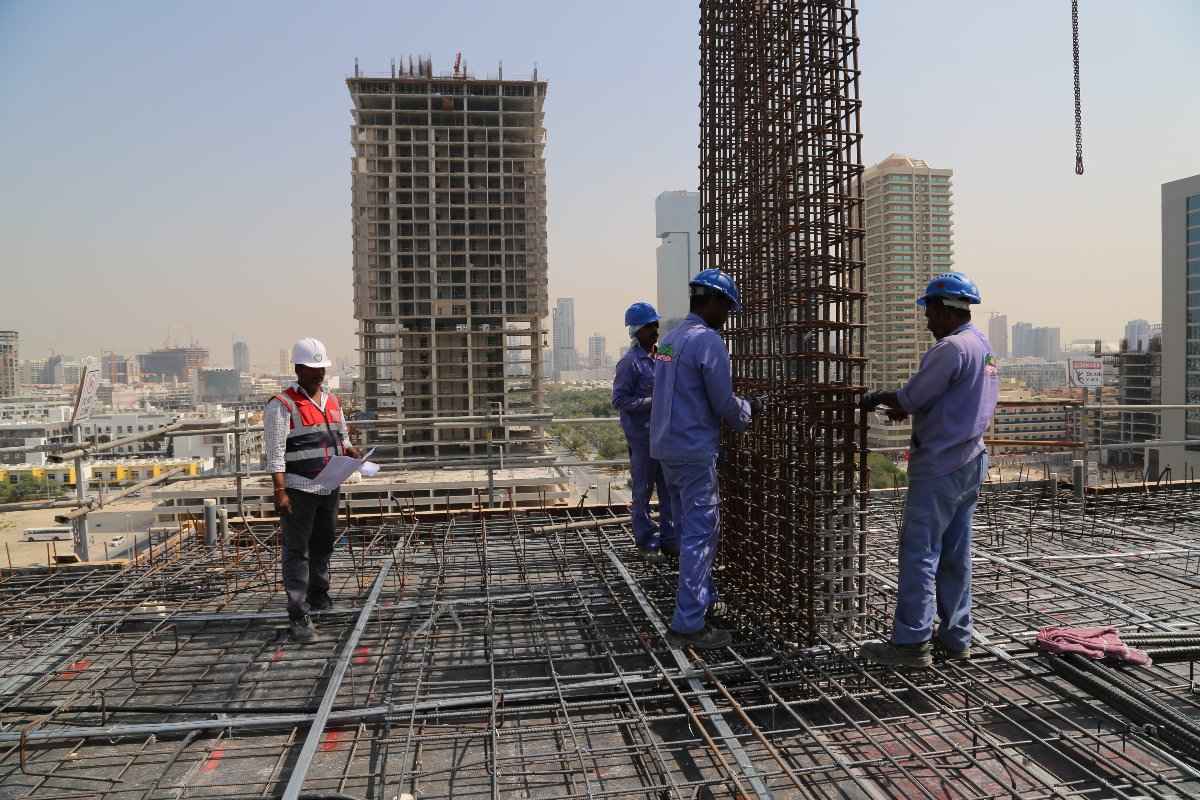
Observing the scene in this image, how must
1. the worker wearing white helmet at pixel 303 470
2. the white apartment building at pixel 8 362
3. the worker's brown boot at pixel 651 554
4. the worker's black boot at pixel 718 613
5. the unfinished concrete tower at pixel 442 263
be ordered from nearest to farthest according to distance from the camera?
the worker's black boot at pixel 718 613, the worker wearing white helmet at pixel 303 470, the worker's brown boot at pixel 651 554, the unfinished concrete tower at pixel 442 263, the white apartment building at pixel 8 362

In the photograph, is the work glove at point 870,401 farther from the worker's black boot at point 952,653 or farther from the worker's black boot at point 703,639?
the worker's black boot at point 703,639

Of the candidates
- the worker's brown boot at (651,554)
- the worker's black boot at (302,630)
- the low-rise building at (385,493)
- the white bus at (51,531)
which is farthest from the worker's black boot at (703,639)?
the white bus at (51,531)

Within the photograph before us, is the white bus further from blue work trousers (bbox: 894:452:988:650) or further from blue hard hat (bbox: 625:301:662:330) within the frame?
blue work trousers (bbox: 894:452:988:650)

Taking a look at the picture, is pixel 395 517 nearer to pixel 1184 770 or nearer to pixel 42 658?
pixel 42 658

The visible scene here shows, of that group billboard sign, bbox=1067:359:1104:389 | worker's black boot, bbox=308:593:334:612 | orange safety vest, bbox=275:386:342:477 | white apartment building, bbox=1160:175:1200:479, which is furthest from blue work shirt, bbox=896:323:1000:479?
white apartment building, bbox=1160:175:1200:479

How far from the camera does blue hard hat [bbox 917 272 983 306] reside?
3654mm

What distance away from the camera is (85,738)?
123 inches

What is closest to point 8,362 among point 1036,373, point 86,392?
point 86,392

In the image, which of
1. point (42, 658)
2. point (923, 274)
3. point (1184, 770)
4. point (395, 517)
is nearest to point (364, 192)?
point (923, 274)

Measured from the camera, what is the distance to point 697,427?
3838 millimetres

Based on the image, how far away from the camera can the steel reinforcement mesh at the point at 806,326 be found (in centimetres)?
373

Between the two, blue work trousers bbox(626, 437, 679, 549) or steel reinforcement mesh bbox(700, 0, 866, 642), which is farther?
blue work trousers bbox(626, 437, 679, 549)

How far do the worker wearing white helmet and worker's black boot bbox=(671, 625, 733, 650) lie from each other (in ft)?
6.71

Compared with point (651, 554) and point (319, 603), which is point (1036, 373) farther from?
point (319, 603)
